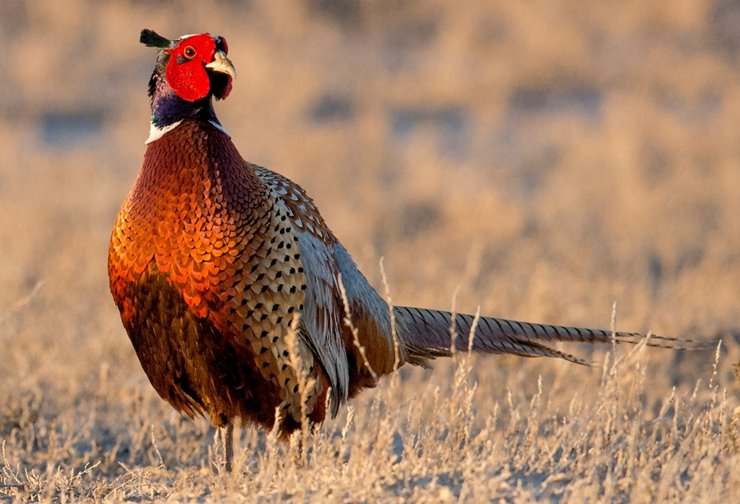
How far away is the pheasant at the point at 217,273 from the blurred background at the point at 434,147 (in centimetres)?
115

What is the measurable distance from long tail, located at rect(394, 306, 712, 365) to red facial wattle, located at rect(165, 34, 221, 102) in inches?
43.3

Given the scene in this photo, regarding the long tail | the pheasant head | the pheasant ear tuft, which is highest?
the pheasant ear tuft

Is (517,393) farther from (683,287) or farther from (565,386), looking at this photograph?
(683,287)

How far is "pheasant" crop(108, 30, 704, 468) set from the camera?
3.89 meters

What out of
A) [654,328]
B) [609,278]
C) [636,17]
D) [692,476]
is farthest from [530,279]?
[636,17]

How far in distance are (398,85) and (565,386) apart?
8375 millimetres

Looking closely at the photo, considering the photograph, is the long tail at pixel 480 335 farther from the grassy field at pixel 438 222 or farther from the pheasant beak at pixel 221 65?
the pheasant beak at pixel 221 65

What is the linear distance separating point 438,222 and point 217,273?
6069 mm

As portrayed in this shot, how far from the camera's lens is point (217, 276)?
3887 mm

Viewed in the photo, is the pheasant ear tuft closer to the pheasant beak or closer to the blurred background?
the pheasant beak

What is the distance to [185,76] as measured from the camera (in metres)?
4.07

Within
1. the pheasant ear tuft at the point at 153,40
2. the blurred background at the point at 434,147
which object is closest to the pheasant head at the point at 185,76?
the pheasant ear tuft at the point at 153,40

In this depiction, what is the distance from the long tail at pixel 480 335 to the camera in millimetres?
4484

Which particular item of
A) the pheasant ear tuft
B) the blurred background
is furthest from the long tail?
the blurred background
